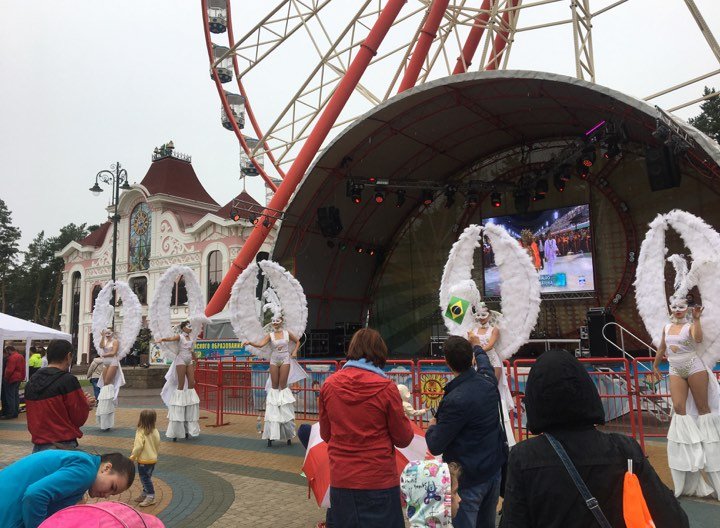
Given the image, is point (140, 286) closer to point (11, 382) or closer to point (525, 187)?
point (11, 382)

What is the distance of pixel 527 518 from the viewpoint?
1.83 m

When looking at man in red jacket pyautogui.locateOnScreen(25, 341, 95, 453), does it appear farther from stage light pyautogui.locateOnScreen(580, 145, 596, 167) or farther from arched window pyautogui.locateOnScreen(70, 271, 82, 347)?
arched window pyautogui.locateOnScreen(70, 271, 82, 347)

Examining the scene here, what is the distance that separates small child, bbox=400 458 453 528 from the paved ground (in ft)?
7.85

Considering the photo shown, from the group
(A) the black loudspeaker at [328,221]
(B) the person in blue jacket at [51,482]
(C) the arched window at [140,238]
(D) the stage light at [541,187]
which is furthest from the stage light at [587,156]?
(C) the arched window at [140,238]

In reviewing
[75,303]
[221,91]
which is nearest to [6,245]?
[75,303]

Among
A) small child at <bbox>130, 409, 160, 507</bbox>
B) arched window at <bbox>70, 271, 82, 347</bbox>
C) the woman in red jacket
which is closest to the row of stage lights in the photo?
small child at <bbox>130, 409, 160, 507</bbox>

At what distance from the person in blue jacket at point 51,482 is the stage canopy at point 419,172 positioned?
12.1 meters

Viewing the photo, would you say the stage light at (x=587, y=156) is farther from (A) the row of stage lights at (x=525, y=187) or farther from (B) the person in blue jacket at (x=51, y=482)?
(B) the person in blue jacket at (x=51, y=482)

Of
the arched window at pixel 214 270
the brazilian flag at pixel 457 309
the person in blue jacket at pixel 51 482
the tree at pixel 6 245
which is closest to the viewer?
the person in blue jacket at pixel 51 482

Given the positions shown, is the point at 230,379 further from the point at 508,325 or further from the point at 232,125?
the point at 232,125

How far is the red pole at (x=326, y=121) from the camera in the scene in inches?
653

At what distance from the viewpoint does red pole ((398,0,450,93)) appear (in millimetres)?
15547

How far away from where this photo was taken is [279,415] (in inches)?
352

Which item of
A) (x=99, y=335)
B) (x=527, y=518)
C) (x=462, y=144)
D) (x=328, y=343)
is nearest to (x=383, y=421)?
(x=527, y=518)
